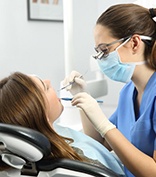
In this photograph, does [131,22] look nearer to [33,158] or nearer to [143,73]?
[143,73]

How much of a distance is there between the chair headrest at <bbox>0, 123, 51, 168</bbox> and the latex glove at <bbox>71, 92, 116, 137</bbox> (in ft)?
1.43

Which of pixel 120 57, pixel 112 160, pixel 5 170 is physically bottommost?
pixel 112 160

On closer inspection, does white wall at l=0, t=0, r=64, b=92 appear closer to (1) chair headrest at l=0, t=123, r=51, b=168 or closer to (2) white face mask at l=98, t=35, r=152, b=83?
(2) white face mask at l=98, t=35, r=152, b=83

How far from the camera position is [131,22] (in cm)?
137

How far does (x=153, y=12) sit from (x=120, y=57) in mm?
247

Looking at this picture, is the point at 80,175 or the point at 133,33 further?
the point at 133,33

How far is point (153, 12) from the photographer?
142 centimetres

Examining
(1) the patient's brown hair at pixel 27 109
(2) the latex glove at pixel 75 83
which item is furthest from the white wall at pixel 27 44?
(1) the patient's brown hair at pixel 27 109

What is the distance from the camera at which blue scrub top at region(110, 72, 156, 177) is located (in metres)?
1.32

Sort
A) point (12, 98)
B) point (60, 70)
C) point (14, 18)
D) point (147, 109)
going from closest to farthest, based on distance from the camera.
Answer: point (12, 98), point (147, 109), point (14, 18), point (60, 70)

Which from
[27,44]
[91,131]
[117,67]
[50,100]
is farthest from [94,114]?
[27,44]

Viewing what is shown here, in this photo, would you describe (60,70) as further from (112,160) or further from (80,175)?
(80,175)

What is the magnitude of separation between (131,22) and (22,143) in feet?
2.67

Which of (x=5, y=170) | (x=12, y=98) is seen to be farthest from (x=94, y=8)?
(x=5, y=170)
